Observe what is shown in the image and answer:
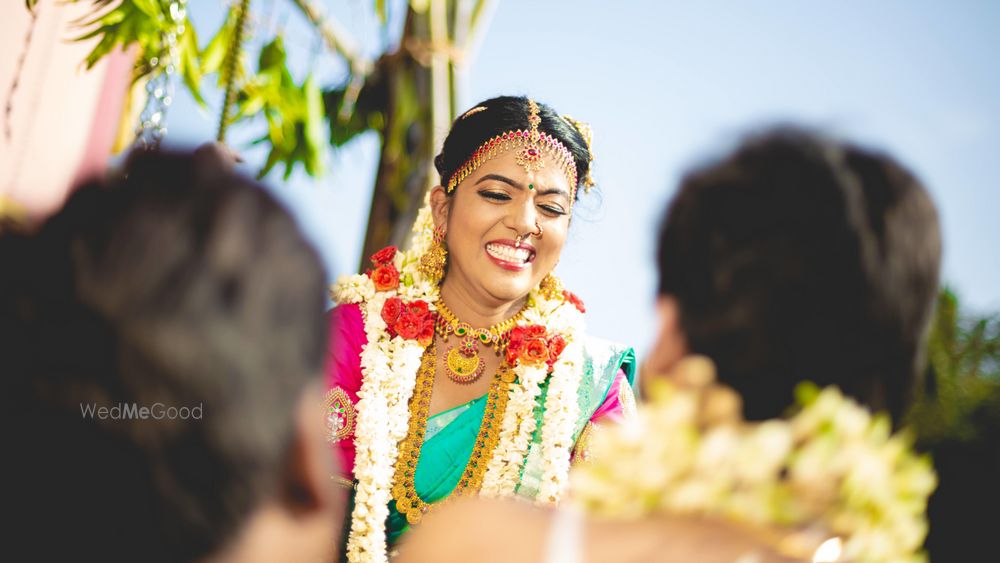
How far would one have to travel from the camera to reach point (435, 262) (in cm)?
321

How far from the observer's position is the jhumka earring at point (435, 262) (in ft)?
10.5

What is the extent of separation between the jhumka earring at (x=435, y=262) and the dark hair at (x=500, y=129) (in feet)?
0.86

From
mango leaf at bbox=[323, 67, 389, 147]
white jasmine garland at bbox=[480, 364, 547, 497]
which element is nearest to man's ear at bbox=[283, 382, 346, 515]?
white jasmine garland at bbox=[480, 364, 547, 497]

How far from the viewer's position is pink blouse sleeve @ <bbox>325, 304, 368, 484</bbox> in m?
2.88

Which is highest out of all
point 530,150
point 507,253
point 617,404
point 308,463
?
point 530,150

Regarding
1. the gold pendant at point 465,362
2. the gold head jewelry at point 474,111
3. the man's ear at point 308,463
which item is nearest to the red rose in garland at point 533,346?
the gold pendant at point 465,362

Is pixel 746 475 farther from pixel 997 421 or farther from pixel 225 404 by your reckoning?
pixel 997 421

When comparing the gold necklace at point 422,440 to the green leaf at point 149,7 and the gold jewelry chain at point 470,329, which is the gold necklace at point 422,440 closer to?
the gold jewelry chain at point 470,329

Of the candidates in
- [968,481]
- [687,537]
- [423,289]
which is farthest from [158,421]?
[968,481]

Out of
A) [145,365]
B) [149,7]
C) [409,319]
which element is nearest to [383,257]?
[409,319]

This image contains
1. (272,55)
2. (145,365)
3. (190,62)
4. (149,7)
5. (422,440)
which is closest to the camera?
(145,365)

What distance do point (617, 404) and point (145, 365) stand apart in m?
2.37

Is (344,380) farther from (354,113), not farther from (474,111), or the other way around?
(354,113)

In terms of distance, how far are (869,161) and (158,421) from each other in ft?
3.94
